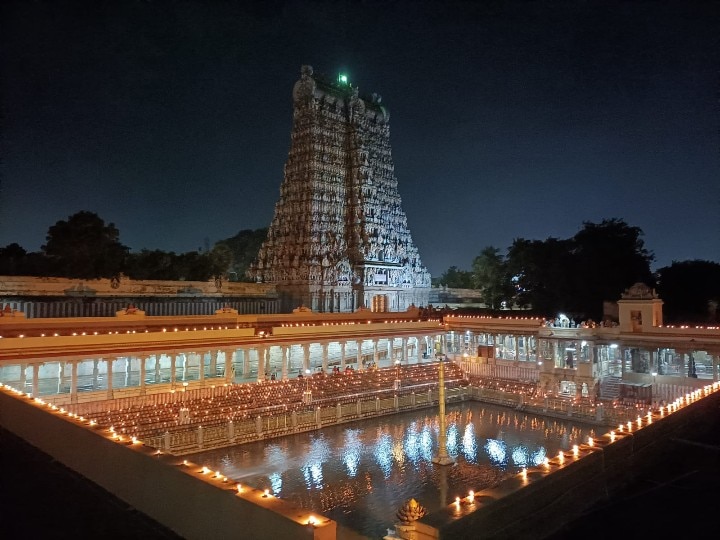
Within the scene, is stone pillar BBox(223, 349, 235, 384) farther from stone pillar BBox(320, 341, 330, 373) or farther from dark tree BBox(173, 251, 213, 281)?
dark tree BBox(173, 251, 213, 281)

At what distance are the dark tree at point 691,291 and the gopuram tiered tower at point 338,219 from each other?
68.6 feet

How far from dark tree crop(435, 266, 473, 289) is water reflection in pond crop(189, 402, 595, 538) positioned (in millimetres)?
55056

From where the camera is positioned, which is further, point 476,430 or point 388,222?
point 388,222

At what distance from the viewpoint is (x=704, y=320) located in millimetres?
33562

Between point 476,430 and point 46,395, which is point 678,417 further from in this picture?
point 46,395

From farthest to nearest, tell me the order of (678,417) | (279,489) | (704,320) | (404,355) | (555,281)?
1. (555,281)
2. (704,320)
3. (404,355)
4. (279,489)
5. (678,417)

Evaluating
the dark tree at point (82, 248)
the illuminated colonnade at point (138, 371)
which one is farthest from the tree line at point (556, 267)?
the illuminated colonnade at point (138, 371)

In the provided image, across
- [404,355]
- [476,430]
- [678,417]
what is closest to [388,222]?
[404,355]

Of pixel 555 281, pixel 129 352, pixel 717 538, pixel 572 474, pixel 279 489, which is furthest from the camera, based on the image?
pixel 555 281

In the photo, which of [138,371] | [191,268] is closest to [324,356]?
[138,371]

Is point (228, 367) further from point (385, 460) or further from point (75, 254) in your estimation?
point (75, 254)

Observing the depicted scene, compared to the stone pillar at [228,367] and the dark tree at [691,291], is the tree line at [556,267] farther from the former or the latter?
the stone pillar at [228,367]

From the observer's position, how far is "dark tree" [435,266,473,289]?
79613 mm

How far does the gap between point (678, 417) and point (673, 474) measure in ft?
8.35
